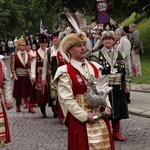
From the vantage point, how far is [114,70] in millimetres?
7633

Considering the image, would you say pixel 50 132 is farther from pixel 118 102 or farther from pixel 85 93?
pixel 85 93

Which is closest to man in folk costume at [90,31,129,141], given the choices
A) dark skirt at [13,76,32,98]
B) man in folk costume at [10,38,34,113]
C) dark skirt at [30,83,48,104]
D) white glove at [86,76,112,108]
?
white glove at [86,76,112,108]

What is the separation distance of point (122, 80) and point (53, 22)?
7361cm

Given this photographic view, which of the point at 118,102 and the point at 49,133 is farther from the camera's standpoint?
the point at 49,133

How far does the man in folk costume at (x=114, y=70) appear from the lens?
762cm

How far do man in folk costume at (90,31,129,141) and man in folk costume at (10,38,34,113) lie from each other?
4548 mm

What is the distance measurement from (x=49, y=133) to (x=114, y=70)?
6.39 feet

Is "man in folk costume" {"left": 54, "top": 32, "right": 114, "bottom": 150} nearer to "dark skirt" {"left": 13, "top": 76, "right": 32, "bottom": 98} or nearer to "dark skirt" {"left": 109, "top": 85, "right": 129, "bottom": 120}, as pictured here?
"dark skirt" {"left": 109, "top": 85, "right": 129, "bottom": 120}

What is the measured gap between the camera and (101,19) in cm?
1702

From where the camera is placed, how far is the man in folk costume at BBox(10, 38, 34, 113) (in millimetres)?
11969

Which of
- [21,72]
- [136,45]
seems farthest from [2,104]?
[136,45]

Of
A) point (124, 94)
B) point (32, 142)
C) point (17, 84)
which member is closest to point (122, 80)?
point (124, 94)

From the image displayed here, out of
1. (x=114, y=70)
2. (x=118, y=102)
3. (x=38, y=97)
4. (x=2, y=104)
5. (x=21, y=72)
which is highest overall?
(x=114, y=70)

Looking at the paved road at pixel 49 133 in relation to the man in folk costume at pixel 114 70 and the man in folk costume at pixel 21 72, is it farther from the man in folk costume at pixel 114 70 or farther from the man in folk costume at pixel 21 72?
the man in folk costume at pixel 21 72
